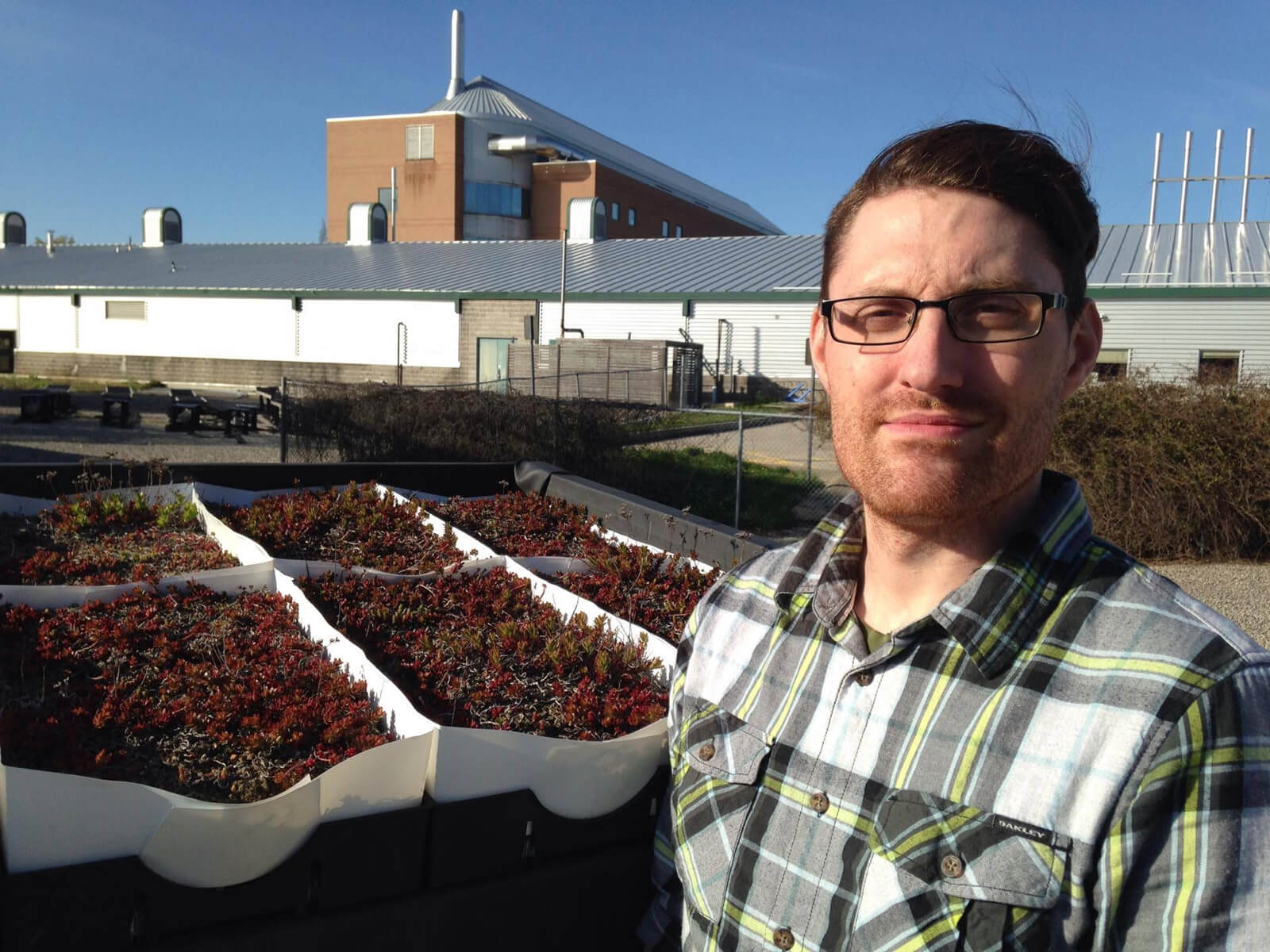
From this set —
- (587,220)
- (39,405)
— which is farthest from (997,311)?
(587,220)

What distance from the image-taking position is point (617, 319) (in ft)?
109

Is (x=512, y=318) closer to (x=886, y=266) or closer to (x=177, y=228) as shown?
(x=177, y=228)

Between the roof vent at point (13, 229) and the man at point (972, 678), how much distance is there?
2408 inches

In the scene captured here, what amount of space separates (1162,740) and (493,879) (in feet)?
4.59

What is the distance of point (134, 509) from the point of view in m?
4.83

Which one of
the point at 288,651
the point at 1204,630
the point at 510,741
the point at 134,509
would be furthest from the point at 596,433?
the point at 1204,630

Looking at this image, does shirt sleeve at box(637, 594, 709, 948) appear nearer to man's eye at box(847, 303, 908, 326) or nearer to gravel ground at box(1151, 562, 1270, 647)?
man's eye at box(847, 303, 908, 326)

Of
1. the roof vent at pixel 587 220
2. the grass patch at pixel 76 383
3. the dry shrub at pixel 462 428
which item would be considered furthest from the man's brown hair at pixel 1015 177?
the roof vent at pixel 587 220

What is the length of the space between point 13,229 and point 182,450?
46.2 m

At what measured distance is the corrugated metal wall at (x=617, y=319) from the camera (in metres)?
32.8

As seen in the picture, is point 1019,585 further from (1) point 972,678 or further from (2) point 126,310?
(2) point 126,310

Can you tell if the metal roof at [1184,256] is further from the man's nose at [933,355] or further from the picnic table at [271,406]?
the man's nose at [933,355]

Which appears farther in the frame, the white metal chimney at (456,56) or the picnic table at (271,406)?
the white metal chimney at (456,56)

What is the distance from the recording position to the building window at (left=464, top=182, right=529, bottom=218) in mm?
57156
